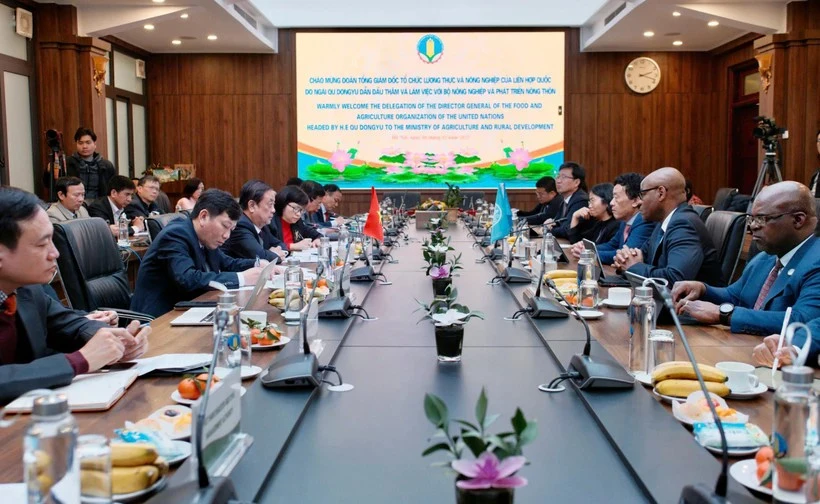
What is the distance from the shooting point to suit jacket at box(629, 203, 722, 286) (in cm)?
327

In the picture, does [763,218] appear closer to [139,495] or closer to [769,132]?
[139,495]

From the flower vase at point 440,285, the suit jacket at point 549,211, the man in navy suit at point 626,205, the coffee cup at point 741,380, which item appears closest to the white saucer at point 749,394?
the coffee cup at point 741,380

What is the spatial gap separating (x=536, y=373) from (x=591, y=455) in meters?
0.57

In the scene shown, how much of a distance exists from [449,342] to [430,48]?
950 cm

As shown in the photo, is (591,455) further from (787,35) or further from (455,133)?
(455,133)

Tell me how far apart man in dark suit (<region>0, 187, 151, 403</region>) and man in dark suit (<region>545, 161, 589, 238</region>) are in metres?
4.89

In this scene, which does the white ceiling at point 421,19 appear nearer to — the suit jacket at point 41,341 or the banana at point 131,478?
the suit jacket at point 41,341

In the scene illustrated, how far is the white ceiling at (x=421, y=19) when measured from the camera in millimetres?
8391

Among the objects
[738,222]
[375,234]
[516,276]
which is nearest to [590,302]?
[516,276]

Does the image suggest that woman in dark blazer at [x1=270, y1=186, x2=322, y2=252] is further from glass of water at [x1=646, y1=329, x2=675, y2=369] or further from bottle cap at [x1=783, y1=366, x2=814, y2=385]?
bottle cap at [x1=783, y1=366, x2=814, y2=385]

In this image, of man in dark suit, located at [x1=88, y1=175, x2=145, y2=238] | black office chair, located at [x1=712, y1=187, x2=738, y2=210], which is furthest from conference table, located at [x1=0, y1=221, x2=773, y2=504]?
black office chair, located at [x1=712, y1=187, x2=738, y2=210]

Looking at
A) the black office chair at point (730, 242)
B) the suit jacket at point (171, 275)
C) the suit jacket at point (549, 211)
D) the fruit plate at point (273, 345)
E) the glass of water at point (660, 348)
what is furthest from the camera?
the suit jacket at point (549, 211)

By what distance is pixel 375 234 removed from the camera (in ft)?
13.3

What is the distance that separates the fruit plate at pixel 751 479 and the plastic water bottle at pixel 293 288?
5.45ft
